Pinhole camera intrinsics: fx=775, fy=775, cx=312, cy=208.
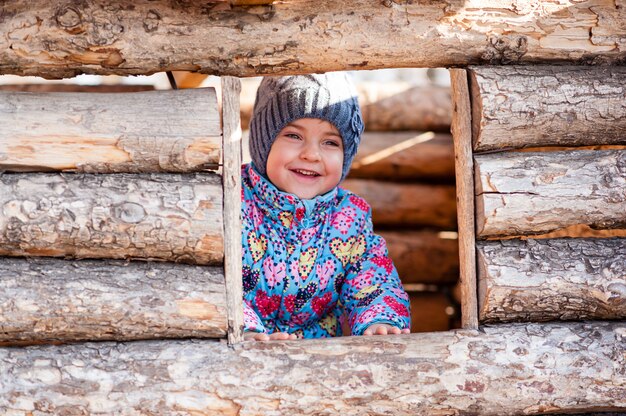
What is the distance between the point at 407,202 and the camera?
6246mm

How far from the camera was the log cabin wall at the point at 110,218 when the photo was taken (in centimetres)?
313

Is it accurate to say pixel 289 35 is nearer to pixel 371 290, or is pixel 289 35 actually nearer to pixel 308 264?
pixel 308 264

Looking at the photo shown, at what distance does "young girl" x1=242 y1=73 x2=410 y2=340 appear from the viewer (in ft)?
13.4

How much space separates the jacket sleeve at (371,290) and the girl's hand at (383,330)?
2.2 inches

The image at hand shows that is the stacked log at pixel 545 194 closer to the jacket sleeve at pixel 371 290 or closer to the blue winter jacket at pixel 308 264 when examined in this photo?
the jacket sleeve at pixel 371 290

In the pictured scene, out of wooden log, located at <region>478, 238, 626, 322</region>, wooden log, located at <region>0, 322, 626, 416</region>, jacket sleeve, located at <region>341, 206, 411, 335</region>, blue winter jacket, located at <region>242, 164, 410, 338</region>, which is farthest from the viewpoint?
blue winter jacket, located at <region>242, 164, 410, 338</region>

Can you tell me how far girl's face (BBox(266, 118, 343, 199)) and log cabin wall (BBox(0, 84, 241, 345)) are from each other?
0.94 meters

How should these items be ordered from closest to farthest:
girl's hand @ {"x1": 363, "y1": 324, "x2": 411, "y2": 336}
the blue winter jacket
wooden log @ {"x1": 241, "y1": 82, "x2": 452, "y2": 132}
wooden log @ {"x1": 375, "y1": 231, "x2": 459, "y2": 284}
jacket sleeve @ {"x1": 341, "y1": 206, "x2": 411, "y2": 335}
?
girl's hand @ {"x1": 363, "y1": 324, "x2": 411, "y2": 336}
jacket sleeve @ {"x1": 341, "y1": 206, "x2": 411, "y2": 335}
the blue winter jacket
wooden log @ {"x1": 375, "y1": 231, "x2": 459, "y2": 284}
wooden log @ {"x1": 241, "y1": 82, "x2": 452, "y2": 132}

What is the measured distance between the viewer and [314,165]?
13.6 ft

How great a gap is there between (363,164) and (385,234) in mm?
591

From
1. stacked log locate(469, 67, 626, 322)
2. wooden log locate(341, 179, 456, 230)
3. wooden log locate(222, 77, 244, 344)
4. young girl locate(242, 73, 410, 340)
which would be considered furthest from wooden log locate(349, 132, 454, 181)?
wooden log locate(222, 77, 244, 344)

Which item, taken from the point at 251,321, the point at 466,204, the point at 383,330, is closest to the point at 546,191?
the point at 466,204

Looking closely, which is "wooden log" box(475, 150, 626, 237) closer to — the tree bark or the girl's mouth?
the girl's mouth

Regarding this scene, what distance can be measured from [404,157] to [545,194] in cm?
288
